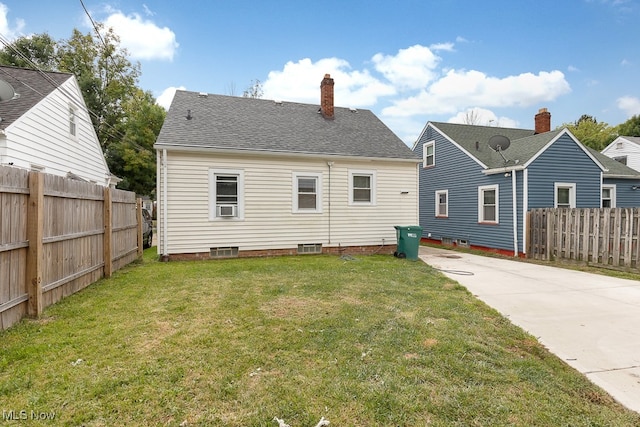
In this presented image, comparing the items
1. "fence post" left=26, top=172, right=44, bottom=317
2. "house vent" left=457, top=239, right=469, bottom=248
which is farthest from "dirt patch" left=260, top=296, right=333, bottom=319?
"house vent" left=457, top=239, right=469, bottom=248

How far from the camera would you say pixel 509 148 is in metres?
13.3

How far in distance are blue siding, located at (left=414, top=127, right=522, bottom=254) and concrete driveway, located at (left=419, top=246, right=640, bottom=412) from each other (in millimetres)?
3233

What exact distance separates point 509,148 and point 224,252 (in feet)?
38.3

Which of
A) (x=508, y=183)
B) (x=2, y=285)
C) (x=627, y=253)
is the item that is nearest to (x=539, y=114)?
(x=508, y=183)

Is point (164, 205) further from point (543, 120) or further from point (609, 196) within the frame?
point (609, 196)

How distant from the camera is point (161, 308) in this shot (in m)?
4.83

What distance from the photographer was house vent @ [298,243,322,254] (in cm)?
1091

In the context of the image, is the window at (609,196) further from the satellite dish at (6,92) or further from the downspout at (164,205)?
the satellite dish at (6,92)

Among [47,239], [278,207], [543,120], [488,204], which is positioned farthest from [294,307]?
[543,120]

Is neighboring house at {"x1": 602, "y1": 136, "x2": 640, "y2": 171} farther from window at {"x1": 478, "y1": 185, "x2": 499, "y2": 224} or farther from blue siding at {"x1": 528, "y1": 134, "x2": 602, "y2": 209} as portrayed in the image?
window at {"x1": 478, "y1": 185, "x2": 499, "y2": 224}

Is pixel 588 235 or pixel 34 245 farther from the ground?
pixel 34 245

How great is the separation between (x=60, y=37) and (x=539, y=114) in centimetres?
3208

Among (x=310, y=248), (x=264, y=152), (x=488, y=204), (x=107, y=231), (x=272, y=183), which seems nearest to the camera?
(x=107, y=231)

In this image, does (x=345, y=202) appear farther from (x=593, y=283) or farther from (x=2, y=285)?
(x=2, y=285)
